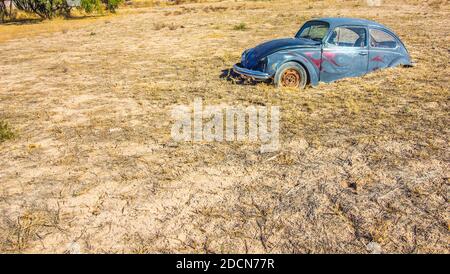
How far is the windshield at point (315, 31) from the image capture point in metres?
7.98

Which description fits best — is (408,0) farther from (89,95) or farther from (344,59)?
(89,95)

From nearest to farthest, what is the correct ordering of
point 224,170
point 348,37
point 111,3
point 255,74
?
1. point 224,170
2. point 255,74
3. point 348,37
4. point 111,3

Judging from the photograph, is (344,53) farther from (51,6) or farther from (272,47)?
(51,6)

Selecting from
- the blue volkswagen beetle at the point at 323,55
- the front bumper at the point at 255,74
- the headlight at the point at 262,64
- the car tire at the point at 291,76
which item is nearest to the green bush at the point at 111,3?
the blue volkswagen beetle at the point at 323,55

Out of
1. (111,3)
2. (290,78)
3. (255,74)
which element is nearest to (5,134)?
(255,74)

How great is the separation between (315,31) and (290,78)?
55.8 inches

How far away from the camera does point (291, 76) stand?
25.5ft

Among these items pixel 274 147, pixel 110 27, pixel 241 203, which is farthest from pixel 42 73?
pixel 110 27

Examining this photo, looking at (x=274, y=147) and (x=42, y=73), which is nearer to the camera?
(x=274, y=147)

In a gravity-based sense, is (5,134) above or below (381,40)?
below

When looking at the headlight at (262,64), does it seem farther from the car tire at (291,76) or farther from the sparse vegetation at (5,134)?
the sparse vegetation at (5,134)

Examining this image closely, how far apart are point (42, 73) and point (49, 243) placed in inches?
347

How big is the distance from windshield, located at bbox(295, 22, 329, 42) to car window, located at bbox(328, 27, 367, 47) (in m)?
0.23

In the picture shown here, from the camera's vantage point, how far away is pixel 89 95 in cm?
833
